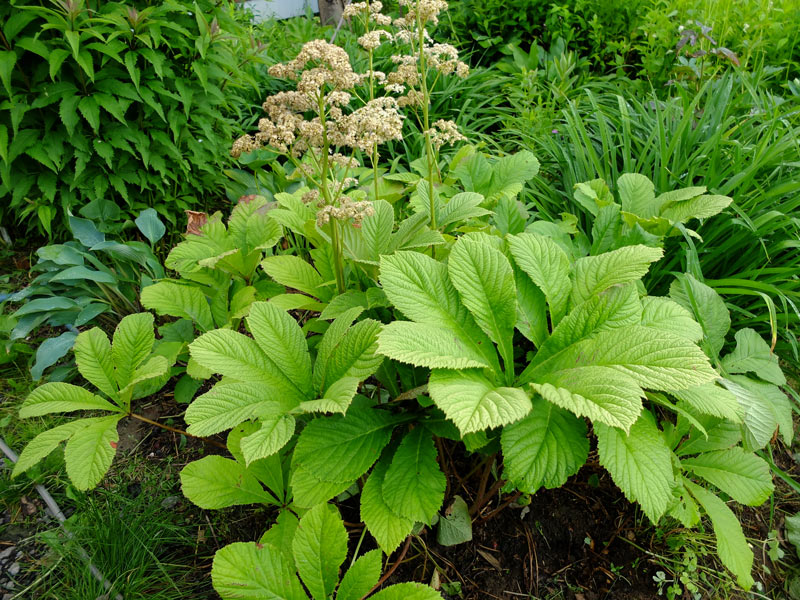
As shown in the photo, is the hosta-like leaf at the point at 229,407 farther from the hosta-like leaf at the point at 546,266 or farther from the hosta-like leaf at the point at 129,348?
the hosta-like leaf at the point at 546,266

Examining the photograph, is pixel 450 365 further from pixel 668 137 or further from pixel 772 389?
pixel 668 137

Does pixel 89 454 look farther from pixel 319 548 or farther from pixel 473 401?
pixel 473 401

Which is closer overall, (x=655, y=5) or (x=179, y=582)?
(x=179, y=582)

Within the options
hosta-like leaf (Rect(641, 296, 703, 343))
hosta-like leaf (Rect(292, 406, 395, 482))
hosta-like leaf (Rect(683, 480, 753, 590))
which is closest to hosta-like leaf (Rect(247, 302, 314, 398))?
hosta-like leaf (Rect(292, 406, 395, 482))

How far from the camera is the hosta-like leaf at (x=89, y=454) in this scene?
146 centimetres

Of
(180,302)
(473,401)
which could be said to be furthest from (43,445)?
(473,401)

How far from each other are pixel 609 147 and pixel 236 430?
2368mm

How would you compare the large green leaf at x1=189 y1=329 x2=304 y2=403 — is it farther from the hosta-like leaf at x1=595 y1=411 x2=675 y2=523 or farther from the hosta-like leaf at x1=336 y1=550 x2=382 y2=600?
the hosta-like leaf at x1=595 y1=411 x2=675 y2=523

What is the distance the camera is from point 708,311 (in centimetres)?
171

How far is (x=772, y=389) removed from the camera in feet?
5.29

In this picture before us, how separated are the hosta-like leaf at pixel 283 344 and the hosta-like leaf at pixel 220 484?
33cm

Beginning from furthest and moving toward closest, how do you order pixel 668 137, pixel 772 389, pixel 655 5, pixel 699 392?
pixel 655 5 → pixel 668 137 → pixel 772 389 → pixel 699 392

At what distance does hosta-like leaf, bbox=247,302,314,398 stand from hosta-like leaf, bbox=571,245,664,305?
0.77 meters

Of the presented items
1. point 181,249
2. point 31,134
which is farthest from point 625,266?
point 31,134
